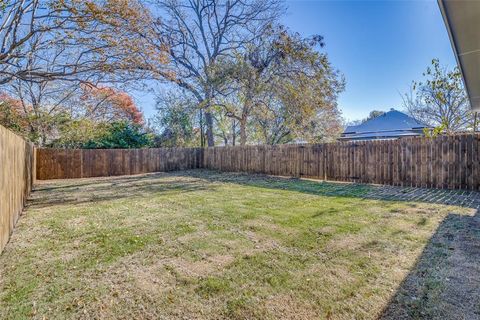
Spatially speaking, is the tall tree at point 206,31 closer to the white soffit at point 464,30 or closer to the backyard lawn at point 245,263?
the backyard lawn at point 245,263

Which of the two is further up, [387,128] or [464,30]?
[387,128]

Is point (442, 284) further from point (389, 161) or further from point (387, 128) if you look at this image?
point (387, 128)

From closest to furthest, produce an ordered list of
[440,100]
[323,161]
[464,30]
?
[464,30], [440,100], [323,161]

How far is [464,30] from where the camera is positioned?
2.33 meters

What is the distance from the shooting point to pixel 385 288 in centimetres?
204

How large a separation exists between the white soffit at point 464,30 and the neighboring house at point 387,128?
466 inches

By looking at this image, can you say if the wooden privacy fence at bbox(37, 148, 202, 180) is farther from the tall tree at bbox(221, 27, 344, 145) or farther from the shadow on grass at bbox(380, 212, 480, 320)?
the shadow on grass at bbox(380, 212, 480, 320)

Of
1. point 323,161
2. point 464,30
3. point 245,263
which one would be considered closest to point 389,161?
point 323,161

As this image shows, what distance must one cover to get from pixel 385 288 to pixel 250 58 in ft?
35.7

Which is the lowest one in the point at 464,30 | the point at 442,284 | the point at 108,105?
the point at 442,284

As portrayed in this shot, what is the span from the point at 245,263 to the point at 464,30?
290 centimetres

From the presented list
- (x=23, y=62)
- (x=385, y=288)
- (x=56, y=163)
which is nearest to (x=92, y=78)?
(x=23, y=62)

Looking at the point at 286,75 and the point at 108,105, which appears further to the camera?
the point at 108,105

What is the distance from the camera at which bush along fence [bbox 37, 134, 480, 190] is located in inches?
253
